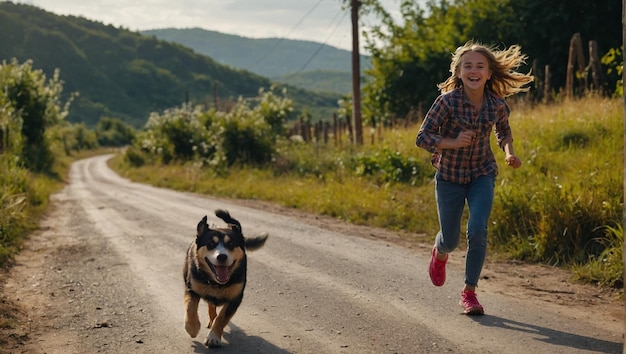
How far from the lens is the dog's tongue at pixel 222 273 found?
213 inches

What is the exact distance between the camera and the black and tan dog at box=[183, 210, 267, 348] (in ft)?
17.8

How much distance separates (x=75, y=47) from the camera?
16600cm

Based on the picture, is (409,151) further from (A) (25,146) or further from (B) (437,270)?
(A) (25,146)

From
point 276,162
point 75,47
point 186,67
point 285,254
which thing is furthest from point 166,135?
point 186,67

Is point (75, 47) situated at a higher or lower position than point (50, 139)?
higher

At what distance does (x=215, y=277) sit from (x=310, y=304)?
1549 mm

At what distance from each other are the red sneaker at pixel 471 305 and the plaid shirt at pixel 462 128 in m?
0.92

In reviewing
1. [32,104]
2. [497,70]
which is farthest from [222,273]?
[32,104]

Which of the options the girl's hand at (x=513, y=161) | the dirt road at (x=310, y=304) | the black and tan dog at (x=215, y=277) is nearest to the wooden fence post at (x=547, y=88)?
the dirt road at (x=310, y=304)

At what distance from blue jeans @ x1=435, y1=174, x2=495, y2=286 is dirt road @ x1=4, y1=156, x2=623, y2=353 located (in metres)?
0.50

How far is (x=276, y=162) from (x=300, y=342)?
61.8 feet

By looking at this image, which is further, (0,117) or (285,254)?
(0,117)

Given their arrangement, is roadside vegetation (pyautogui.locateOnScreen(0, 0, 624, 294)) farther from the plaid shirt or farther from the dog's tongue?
the dog's tongue

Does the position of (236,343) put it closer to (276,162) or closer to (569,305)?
(569,305)
